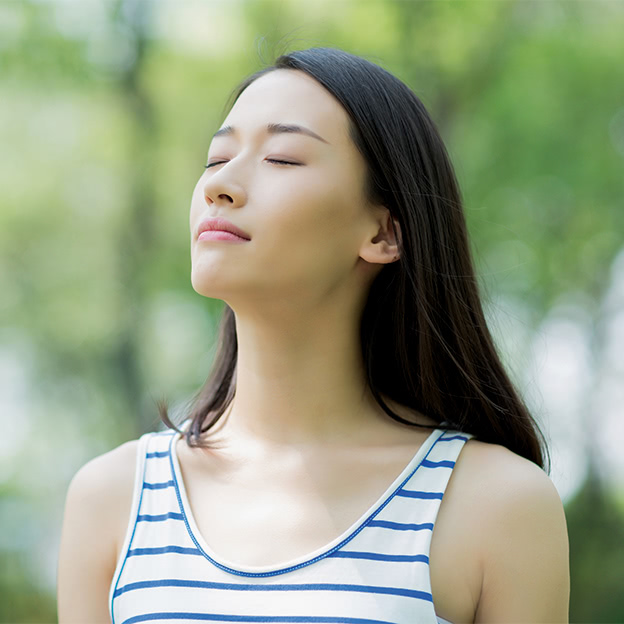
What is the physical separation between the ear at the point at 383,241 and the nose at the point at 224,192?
0.30 m

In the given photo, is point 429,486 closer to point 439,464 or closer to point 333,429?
point 439,464

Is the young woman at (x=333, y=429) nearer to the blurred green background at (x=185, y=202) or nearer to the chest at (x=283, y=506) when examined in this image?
the chest at (x=283, y=506)

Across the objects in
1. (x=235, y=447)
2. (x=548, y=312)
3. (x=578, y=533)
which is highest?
(x=548, y=312)

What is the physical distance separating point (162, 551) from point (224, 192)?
706 mm

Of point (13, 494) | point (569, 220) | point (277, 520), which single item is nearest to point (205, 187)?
point (277, 520)

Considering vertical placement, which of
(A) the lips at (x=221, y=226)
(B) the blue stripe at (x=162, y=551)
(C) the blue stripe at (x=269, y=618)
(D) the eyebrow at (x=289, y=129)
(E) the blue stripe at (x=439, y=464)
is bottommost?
(C) the blue stripe at (x=269, y=618)

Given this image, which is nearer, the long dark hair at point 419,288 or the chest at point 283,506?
the chest at point 283,506

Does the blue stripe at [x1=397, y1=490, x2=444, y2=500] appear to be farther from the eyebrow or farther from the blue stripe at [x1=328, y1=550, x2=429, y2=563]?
the eyebrow

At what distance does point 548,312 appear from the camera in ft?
Answer: 23.0

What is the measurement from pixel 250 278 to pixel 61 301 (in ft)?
21.2

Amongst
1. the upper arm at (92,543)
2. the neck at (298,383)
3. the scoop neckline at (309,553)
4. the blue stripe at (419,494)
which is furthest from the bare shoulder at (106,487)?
the blue stripe at (419,494)

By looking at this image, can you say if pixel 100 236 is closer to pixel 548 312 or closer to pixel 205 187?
pixel 548 312

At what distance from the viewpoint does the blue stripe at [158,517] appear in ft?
5.28

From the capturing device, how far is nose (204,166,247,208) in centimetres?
159
